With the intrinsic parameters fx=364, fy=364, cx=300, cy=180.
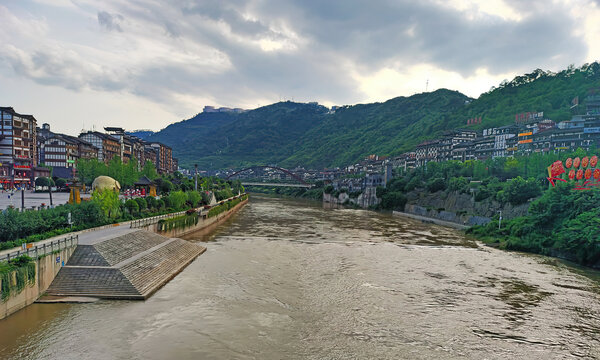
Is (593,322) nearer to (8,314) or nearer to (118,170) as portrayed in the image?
(8,314)

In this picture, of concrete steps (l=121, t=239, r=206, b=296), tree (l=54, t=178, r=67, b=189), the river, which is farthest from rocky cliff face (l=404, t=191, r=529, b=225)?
tree (l=54, t=178, r=67, b=189)

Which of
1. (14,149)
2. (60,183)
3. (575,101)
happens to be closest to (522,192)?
(60,183)

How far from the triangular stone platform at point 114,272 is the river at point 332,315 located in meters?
0.84

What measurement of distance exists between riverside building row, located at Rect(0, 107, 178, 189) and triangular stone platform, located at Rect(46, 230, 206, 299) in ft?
96.1

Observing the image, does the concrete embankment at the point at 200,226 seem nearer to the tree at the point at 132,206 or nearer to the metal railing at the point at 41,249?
the tree at the point at 132,206

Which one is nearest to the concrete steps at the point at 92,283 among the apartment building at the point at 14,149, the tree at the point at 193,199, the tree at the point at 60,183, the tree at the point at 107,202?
the tree at the point at 107,202

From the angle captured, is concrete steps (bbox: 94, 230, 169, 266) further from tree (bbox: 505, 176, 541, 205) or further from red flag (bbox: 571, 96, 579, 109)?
red flag (bbox: 571, 96, 579, 109)

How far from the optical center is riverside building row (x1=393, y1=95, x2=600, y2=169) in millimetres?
90188

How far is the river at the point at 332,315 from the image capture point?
49.4 feet

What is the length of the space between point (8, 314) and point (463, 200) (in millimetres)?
70375

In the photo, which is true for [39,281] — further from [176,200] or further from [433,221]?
[433,221]

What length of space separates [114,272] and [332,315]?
12.1 meters

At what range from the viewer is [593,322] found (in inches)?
780

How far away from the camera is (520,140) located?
101438 millimetres
